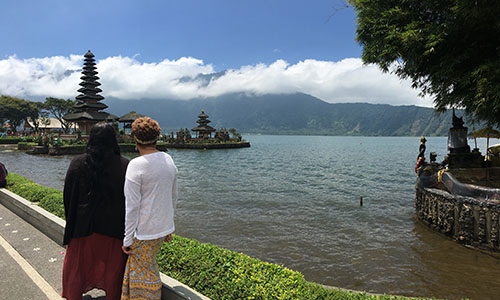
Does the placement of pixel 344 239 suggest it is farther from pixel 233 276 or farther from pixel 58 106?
pixel 58 106

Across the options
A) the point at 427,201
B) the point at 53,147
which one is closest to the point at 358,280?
the point at 427,201

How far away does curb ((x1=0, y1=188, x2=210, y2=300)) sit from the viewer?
362cm

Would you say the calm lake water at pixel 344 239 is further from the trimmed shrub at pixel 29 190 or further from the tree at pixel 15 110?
the tree at pixel 15 110

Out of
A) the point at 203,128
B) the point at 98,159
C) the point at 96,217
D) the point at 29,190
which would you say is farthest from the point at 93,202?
the point at 203,128

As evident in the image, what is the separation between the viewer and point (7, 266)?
Result: 4.77m

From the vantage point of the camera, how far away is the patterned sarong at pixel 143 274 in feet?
9.86

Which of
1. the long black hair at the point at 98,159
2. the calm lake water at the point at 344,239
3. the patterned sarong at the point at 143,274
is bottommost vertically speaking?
the calm lake water at the point at 344,239

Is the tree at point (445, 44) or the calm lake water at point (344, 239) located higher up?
the tree at point (445, 44)

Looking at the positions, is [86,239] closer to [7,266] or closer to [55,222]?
[7,266]

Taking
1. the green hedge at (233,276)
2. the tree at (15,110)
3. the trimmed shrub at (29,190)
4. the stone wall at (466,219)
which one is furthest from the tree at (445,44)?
the tree at (15,110)

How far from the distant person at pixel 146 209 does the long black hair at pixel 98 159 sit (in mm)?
470

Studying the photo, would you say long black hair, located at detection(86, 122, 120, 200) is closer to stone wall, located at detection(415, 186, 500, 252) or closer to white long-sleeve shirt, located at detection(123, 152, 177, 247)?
white long-sleeve shirt, located at detection(123, 152, 177, 247)

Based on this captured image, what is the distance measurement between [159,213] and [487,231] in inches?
406

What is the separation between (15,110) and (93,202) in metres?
94.8
